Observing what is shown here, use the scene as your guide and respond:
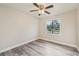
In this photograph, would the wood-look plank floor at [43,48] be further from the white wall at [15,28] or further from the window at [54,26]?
the window at [54,26]

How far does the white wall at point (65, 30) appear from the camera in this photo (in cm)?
146

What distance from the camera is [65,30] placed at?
1497mm

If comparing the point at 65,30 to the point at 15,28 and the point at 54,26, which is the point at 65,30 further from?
the point at 15,28

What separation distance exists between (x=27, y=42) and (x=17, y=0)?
104cm

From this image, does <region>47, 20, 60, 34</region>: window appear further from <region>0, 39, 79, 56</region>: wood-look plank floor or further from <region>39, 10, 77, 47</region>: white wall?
<region>0, 39, 79, 56</region>: wood-look plank floor

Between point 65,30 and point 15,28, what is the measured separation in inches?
41.2

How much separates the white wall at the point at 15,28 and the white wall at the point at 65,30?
17 cm

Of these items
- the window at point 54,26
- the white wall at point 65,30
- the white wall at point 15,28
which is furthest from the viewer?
the white wall at point 15,28

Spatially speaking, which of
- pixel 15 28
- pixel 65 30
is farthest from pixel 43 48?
pixel 15 28

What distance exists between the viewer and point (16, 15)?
1659 millimetres

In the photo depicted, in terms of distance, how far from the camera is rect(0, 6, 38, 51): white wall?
1.59 m

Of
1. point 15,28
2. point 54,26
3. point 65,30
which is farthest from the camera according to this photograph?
point 15,28

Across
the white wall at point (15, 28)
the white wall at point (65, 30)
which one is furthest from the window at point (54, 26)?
the white wall at point (15, 28)

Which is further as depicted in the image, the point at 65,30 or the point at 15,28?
the point at 15,28
